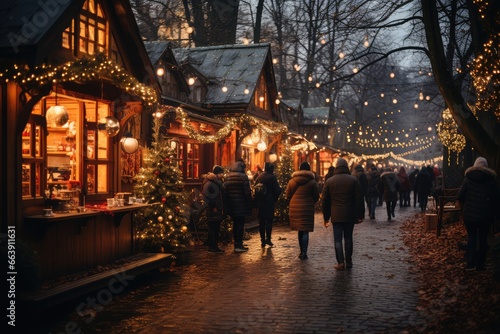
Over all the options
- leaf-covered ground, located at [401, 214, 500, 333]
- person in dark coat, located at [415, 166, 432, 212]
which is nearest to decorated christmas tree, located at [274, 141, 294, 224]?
leaf-covered ground, located at [401, 214, 500, 333]

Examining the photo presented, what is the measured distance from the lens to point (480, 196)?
12258mm

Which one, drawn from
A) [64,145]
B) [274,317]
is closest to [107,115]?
[64,145]

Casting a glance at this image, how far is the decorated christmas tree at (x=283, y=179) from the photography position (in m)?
25.8

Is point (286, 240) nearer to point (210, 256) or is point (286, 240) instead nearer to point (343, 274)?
point (210, 256)

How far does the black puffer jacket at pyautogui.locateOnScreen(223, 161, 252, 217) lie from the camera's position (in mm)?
16844

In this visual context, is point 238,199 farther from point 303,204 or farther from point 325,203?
point 325,203

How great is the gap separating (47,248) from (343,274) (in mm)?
5559

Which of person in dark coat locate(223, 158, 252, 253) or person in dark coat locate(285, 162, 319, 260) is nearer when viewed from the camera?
person in dark coat locate(285, 162, 319, 260)

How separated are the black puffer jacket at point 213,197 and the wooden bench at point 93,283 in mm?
3151

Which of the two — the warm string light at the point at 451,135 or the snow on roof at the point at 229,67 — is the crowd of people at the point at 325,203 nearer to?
the warm string light at the point at 451,135

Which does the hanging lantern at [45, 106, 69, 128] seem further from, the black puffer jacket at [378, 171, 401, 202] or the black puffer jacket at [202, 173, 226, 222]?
the black puffer jacket at [378, 171, 401, 202]

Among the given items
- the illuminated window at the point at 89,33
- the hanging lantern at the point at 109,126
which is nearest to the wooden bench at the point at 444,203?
the hanging lantern at the point at 109,126

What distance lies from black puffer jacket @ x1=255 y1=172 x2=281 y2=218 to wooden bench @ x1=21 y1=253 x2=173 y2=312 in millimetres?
4573

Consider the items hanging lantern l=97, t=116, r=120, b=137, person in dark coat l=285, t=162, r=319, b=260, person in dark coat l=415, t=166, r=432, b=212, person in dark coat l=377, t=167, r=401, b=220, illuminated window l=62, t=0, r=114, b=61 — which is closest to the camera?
illuminated window l=62, t=0, r=114, b=61
